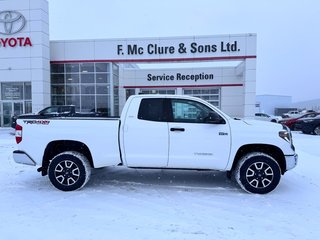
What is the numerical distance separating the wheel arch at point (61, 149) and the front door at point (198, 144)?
174 centimetres

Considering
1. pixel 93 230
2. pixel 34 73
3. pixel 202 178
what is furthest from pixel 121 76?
pixel 93 230

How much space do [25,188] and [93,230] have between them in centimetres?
263

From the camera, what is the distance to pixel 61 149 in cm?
561

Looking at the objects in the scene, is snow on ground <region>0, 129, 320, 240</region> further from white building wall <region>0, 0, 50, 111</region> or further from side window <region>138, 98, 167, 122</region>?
white building wall <region>0, 0, 50, 111</region>

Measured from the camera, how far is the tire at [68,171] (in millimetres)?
5297

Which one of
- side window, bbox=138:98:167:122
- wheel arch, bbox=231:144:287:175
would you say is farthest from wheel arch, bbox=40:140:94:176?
wheel arch, bbox=231:144:287:175

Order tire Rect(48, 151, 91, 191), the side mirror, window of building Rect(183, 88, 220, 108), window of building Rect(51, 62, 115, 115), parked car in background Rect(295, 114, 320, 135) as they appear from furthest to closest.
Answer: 1. window of building Rect(183, 88, 220, 108)
2. window of building Rect(51, 62, 115, 115)
3. parked car in background Rect(295, 114, 320, 135)
4. tire Rect(48, 151, 91, 191)
5. the side mirror

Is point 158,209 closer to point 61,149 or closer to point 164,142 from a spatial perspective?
point 164,142

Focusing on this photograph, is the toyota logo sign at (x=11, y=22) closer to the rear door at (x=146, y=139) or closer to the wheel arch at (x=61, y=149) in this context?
the wheel arch at (x=61, y=149)

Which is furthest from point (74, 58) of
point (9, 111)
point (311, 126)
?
point (311, 126)

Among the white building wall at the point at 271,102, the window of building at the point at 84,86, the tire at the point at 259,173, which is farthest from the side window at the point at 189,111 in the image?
the white building wall at the point at 271,102

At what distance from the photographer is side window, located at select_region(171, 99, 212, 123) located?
5258mm

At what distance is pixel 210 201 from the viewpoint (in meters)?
4.79

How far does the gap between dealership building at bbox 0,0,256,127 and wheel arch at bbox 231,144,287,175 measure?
16793 millimetres
